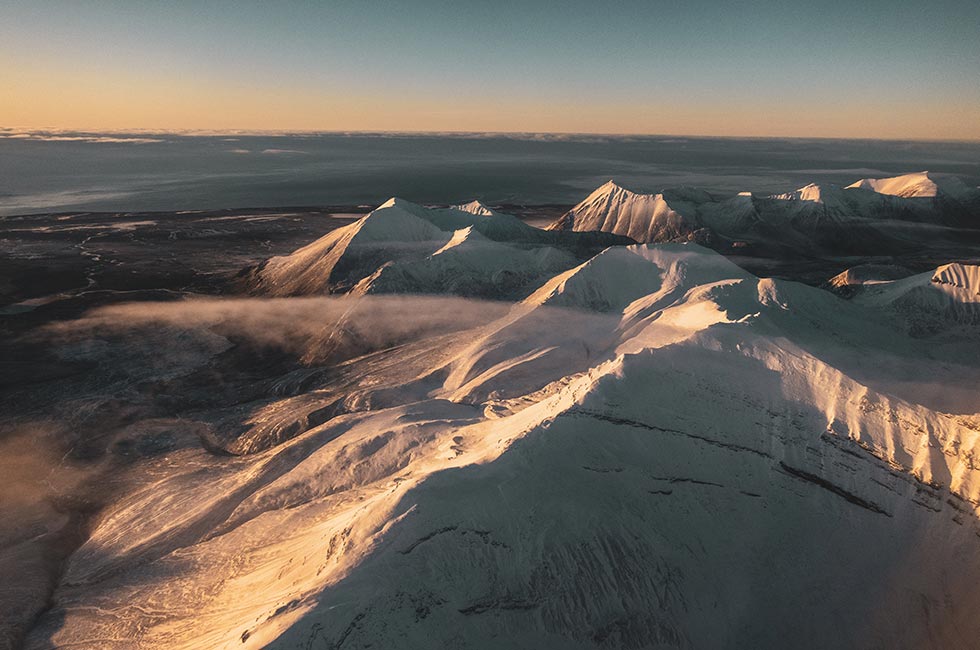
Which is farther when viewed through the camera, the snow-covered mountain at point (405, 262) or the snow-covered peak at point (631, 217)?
the snow-covered peak at point (631, 217)

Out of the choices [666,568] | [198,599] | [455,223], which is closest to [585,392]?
[666,568]

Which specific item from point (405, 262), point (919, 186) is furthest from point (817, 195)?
point (405, 262)

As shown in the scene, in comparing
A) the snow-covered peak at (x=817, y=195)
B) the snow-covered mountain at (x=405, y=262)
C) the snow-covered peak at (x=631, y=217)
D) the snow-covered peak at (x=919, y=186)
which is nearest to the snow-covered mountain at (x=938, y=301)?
the snow-covered mountain at (x=405, y=262)

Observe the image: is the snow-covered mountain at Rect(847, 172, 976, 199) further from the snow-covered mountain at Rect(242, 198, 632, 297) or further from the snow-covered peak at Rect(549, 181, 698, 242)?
the snow-covered mountain at Rect(242, 198, 632, 297)

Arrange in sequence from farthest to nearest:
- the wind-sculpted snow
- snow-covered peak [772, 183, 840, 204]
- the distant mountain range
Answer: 1. snow-covered peak [772, 183, 840, 204]
2. the distant mountain range
3. the wind-sculpted snow

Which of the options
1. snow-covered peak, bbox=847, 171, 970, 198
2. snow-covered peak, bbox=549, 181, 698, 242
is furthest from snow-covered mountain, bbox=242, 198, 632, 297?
snow-covered peak, bbox=847, 171, 970, 198

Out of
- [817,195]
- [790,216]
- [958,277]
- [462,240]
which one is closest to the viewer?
[958,277]

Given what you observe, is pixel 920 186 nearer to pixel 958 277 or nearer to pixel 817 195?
pixel 817 195

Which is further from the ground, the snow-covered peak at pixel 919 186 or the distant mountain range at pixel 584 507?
the snow-covered peak at pixel 919 186

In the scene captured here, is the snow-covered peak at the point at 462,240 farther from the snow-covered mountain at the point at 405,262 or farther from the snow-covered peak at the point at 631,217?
the snow-covered peak at the point at 631,217
